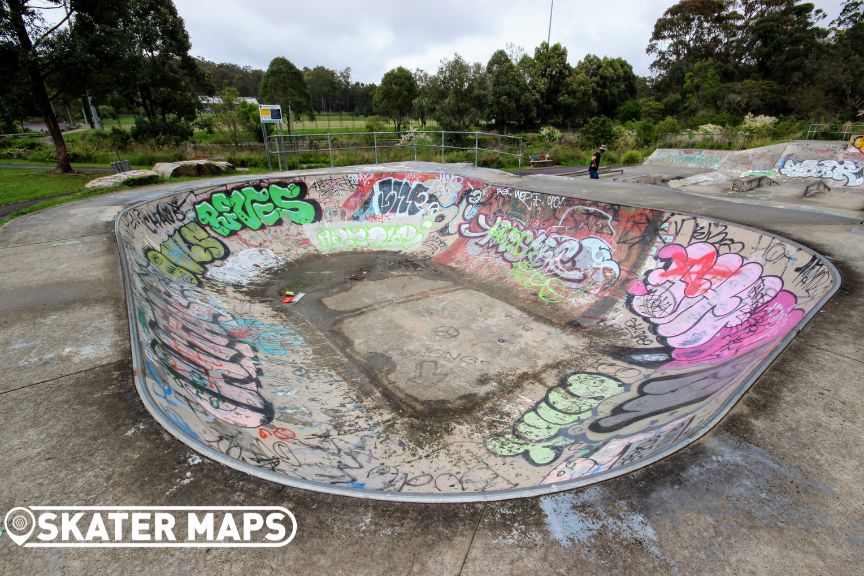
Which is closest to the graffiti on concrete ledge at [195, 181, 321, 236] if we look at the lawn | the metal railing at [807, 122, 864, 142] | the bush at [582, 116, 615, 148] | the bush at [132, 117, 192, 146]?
the lawn

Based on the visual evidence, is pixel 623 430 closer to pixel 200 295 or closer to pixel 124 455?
pixel 124 455

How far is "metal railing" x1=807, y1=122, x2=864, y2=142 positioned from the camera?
2320cm

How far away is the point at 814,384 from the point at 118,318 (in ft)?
27.2

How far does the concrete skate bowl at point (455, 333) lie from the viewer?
14.1ft

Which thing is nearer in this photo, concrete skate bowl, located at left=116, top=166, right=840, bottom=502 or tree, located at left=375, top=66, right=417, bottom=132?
concrete skate bowl, located at left=116, top=166, right=840, bottom=502

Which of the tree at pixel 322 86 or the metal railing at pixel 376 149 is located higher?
the tree at pixel 322 86

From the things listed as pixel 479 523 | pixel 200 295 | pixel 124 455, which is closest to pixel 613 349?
pixel 479 523

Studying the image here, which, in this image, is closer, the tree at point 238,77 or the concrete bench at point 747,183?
Answer: the concrete bench at point 747,183

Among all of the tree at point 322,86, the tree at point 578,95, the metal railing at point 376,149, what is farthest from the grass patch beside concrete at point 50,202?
the tree at point 322,86

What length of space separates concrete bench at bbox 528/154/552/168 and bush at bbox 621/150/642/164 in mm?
5558

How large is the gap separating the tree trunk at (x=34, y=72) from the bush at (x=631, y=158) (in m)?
33.4

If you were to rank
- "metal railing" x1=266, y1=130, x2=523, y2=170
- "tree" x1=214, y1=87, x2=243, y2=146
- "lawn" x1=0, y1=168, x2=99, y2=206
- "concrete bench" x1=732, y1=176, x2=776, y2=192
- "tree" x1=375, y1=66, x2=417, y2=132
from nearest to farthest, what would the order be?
"lawn" x1=0, y1=168, x2=99, y2=206 < "concrete bench" x1=732, y1=176, x2=776, y2=192 < "metal railing" x1=266, y1=130, x2=523, y2=170 < "tree" x1=214, y1=87, x2=243, y2=146 < "tree" x1=375, y1=66, x2=417, y2=132

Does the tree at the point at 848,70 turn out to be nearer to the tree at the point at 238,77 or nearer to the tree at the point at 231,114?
the tree at the point at 231,114

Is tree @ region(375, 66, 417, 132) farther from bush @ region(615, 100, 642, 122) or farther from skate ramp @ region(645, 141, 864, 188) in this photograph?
skate ramp @ region(645, 141, 864, 188)
